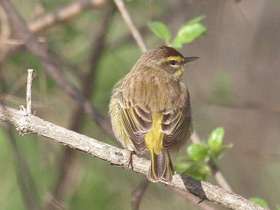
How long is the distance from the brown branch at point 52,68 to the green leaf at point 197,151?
0.96 metres

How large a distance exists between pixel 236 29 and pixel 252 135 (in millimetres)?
1750

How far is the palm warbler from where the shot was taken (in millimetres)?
5398

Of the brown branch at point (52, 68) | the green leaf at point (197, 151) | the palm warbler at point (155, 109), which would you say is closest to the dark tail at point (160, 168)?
the palm warbler at point (155, 109)

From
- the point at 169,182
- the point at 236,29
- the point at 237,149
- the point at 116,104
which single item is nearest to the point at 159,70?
Answer: the point at 116,104

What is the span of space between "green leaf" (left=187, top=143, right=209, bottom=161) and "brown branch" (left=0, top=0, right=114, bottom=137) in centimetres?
96

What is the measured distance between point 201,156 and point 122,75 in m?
2.83

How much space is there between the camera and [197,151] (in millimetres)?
5590

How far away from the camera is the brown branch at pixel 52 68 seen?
20.6 feet

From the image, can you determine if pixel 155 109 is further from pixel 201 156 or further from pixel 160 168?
pixel 160 168

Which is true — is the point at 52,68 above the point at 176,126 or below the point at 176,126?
above

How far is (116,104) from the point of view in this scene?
627 cm

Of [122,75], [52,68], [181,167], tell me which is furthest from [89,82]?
[181,167]

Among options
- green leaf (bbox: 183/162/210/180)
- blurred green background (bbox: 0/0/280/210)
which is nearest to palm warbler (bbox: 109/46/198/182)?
green leaf (bbox: 183/162/210/180)

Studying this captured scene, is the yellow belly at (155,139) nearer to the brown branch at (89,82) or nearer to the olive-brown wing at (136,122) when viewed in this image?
the olive-brown wing at (136,122)
